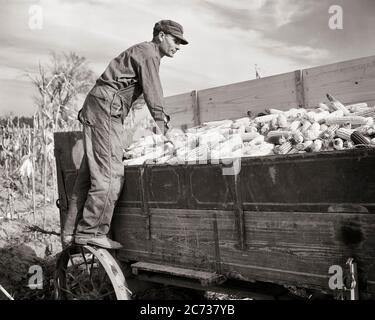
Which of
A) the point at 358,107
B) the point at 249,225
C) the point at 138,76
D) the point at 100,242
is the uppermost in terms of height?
the point at 138,76

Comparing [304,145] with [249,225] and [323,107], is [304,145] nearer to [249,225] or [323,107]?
[249,225]

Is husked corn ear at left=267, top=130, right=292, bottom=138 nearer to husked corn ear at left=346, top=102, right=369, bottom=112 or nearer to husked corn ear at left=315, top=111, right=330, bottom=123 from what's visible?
husked corn ear at left=315, top=111, right=330, bottom=123

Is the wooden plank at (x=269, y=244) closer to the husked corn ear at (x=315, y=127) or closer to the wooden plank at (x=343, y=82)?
the husked corn ear at (x=315, y=127)

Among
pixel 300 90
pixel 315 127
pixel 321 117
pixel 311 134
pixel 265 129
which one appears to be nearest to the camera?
pixel 311 134

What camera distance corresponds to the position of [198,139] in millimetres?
3883

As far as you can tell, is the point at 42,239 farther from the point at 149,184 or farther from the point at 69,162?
the point at 149,184

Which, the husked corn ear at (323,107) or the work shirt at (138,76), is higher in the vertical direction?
the work shirt at (138,76)

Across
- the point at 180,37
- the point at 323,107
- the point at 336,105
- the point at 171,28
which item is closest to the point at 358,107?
the point at 336,105

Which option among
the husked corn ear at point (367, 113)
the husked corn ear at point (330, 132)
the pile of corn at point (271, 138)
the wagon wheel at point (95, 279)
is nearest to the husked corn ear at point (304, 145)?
the pile of corn at point (271, 138)

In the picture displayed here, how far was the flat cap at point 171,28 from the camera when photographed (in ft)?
12.0

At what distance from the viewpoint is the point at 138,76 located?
143 inches

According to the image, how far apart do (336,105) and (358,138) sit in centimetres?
142

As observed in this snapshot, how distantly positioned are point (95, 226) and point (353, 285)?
2155 millimetres

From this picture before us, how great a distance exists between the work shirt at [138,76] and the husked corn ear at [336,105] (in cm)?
177
